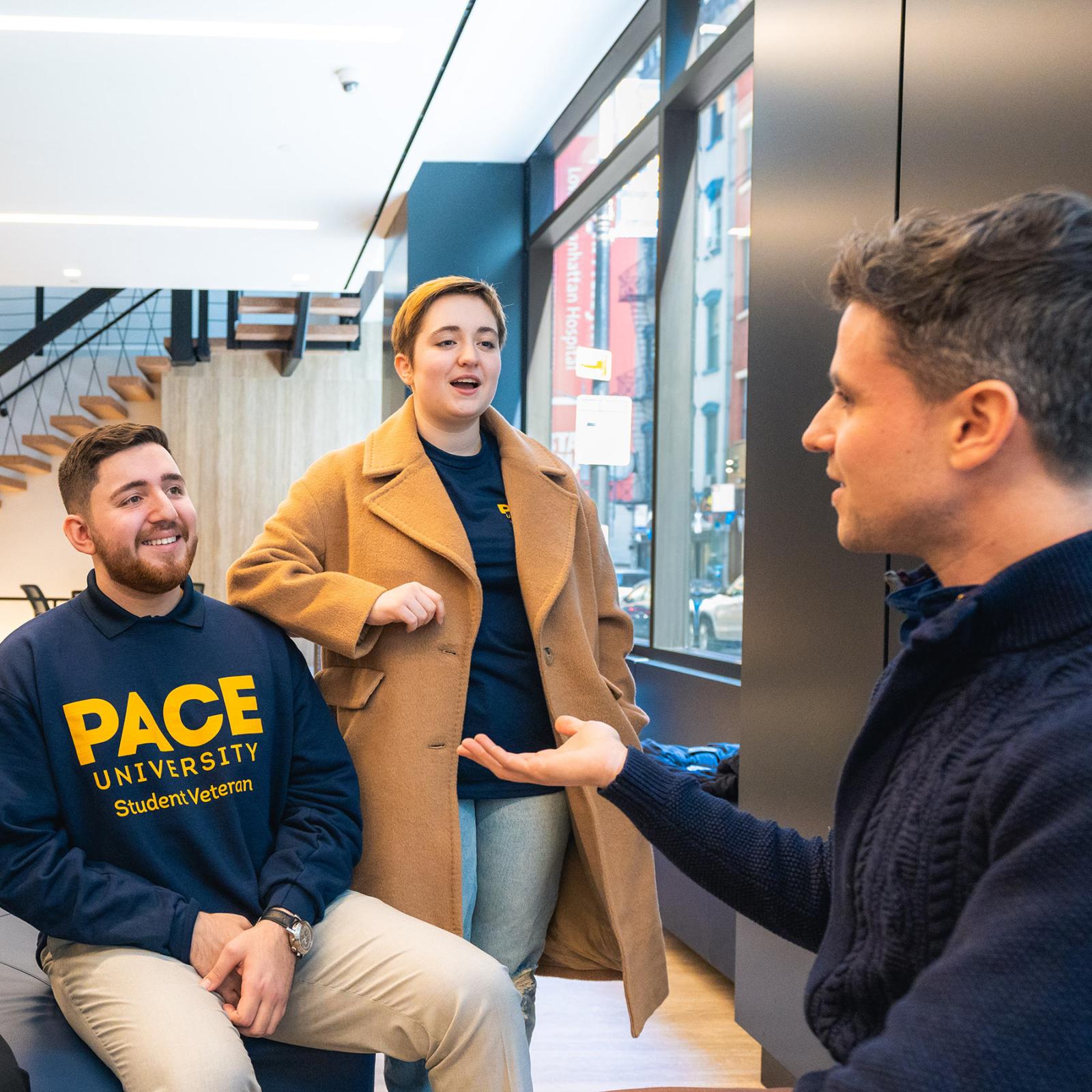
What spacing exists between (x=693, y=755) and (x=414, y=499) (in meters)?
1.99

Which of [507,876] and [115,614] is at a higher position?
[115,614]

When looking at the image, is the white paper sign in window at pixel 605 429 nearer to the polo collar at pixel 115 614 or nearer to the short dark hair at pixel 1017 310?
the polo collar at pixel 115 614

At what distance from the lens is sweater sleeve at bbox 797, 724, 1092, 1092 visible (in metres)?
0.63

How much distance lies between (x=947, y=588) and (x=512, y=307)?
5.86 m

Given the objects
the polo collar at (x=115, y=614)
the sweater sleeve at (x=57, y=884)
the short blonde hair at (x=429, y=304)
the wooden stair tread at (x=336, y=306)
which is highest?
the wooden stair tread at (x=336, y=306)

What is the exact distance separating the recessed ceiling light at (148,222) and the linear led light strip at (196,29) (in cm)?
288

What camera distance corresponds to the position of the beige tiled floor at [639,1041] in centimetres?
287

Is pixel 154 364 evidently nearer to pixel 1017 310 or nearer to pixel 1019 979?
pixel 1017 310

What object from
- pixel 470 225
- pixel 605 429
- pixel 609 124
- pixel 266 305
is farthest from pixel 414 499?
pixel 266 305

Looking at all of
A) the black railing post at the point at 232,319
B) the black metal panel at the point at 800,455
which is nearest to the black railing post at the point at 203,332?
the black railing post at the point at 232,319

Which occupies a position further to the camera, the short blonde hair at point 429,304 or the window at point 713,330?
the window at point 713,330

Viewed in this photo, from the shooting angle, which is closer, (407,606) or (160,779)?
(160,779)

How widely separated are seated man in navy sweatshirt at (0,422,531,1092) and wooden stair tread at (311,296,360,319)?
27.9ft

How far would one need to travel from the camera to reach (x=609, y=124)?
5488 millimetres
